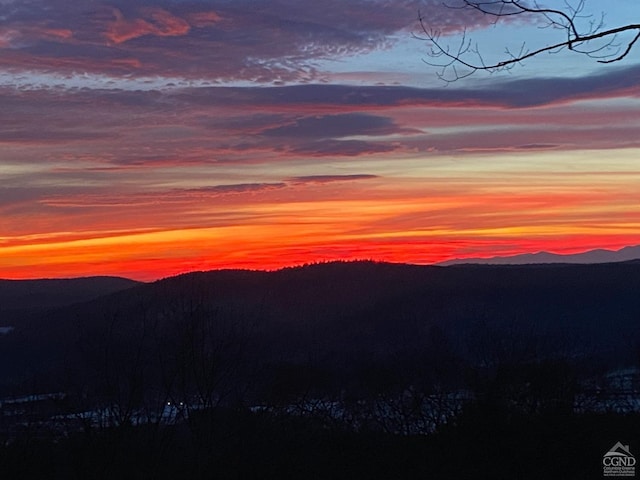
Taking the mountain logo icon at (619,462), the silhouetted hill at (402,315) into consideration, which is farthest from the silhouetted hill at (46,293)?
the mountain logo icon at (619,462)

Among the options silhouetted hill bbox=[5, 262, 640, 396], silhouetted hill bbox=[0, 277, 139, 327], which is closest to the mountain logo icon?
silhouetted hill bbox=[5, 262, 640, 396]

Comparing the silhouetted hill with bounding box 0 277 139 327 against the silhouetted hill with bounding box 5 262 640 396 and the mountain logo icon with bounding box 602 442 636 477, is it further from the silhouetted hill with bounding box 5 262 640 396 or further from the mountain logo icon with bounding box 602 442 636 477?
the mountain logo icon with bounding box 602 442 636 477

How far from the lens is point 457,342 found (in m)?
33.8

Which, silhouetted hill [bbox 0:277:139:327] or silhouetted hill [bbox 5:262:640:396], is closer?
silhouetted hill [bbox 5:262:640:396]

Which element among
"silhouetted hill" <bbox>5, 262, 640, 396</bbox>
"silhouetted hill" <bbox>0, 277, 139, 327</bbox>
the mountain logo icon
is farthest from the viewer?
"silhouetted hill" <bbox>0, 277, 139, 327</bbox>

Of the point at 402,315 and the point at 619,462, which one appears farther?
the point at 402,315

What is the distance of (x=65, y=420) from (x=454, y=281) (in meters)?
56.2

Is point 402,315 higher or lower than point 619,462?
higher

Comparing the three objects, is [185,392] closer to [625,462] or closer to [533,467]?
[533,467]

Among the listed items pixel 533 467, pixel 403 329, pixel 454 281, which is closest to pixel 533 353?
pixel 533 467

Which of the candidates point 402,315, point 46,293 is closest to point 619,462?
point 402,315

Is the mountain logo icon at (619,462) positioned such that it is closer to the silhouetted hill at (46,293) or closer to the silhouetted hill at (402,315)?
the silhouetted hill at (402,315)

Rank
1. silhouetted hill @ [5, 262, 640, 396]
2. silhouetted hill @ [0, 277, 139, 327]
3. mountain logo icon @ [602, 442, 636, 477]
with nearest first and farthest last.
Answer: mountain logo icon @ [602, 442, 636, 477]
silhouetted hill @ [5, 262, 640, 396]
silhouetted hill @ [0, 277, 139, 327]

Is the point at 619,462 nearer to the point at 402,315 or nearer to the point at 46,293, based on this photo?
the point at 402,315
